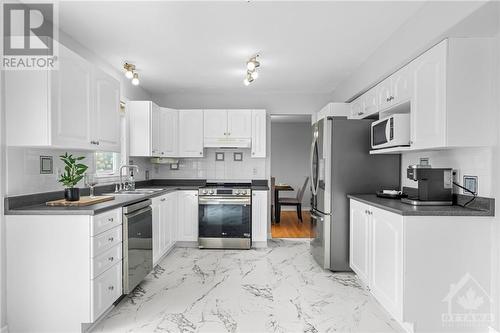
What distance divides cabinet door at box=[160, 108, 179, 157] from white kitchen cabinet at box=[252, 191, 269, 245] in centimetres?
147

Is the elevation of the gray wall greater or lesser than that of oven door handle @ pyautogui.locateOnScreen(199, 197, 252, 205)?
greater

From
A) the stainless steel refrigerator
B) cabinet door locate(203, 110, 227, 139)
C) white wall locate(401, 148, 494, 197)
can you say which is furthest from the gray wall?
white wall locate(401, 148, 494, 197)

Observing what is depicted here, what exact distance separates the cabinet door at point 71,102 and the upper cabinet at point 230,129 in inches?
92.4

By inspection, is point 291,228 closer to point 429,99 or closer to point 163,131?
point 163,131

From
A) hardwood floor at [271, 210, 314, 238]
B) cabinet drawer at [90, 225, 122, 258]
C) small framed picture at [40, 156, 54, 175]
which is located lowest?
hardwood floor at [271, 210, 314, 238]

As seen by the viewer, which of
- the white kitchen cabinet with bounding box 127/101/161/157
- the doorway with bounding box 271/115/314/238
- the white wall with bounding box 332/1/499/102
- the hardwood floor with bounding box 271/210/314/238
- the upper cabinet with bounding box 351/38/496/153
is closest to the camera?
the white wall with bounding box 332/1/499/102

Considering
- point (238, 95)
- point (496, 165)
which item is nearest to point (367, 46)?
point (496, 165)

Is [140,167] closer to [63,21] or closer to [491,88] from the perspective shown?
[63,21]

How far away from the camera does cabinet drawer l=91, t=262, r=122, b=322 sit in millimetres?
2145

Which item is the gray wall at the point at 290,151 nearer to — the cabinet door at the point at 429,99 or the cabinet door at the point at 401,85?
the cabinet door at the point at 401,85

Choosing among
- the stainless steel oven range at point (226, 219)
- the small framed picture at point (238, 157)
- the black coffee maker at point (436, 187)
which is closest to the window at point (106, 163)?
the stainless steel oven range at point (226, 219)

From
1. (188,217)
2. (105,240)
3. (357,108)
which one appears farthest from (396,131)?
(188,217)

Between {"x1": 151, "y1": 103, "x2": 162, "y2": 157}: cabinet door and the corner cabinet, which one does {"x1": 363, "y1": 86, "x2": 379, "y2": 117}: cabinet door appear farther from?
{"x1": 151, "y1": 103, "x2": 162, "y2": 157}: cabinet door

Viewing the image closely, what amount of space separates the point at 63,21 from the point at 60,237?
182 centimetres
